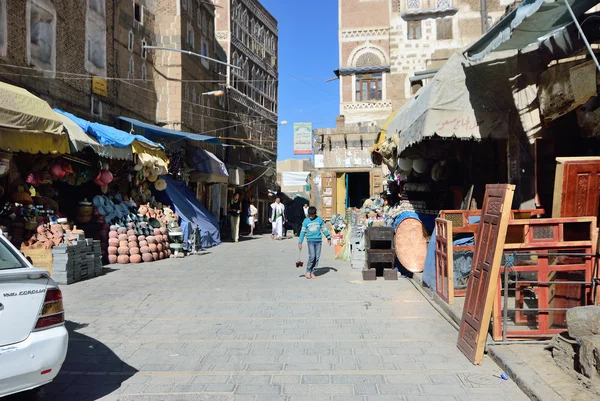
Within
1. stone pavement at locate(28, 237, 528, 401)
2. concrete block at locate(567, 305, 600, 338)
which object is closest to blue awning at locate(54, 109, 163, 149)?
stone pavement at locate(28, 237, 528, 401)

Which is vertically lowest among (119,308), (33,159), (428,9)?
(119,308)

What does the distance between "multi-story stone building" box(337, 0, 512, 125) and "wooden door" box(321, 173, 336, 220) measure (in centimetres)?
644

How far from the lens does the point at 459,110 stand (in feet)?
27.2

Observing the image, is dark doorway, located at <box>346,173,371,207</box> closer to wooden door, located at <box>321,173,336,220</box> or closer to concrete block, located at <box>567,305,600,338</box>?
wooden door, located at <box>321,173,336,220</box>

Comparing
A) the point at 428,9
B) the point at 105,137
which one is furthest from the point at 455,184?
the point at 428,9

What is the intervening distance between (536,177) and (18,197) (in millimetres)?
10420

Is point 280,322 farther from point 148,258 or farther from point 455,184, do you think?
point 148,258

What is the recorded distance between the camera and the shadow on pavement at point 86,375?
4.30 metres

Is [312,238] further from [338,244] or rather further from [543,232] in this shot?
[543,232]

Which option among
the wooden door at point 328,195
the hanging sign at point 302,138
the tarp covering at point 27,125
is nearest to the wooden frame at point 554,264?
the tarp covering at point 27,125

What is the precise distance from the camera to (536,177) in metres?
7.53

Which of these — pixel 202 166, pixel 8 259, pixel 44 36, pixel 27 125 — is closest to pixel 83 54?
pixel 44 36

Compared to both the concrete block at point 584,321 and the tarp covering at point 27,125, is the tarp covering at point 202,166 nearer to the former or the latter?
the tarp covering at point 27,125

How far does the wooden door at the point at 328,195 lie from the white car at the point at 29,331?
23.3 m
